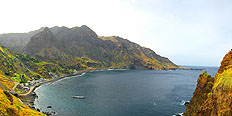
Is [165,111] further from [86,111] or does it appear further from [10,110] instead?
[10,110]

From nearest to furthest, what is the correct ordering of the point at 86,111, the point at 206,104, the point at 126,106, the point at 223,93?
the point at 223,93 < the point at 206,104 < the point at 86,111 < the point at 126,106

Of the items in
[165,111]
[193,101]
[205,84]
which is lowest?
[165,111]

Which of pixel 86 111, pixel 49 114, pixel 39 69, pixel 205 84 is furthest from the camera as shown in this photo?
pixel 39 69

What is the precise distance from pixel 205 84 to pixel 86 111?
180 ft

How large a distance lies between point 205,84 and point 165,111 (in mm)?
25854

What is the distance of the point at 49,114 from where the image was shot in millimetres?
57750

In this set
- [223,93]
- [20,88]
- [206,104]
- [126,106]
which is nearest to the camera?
[223,93]

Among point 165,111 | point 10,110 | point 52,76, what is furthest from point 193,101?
point 52,76

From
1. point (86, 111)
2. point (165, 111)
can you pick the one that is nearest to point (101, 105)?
point (86, 111)

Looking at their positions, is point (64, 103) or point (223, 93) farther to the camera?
point (64, 103)

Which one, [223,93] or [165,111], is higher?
[223,93]

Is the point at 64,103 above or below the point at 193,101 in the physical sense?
below

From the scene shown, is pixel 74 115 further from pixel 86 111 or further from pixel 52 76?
pixel 52 76

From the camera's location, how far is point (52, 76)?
16188 centimetres
